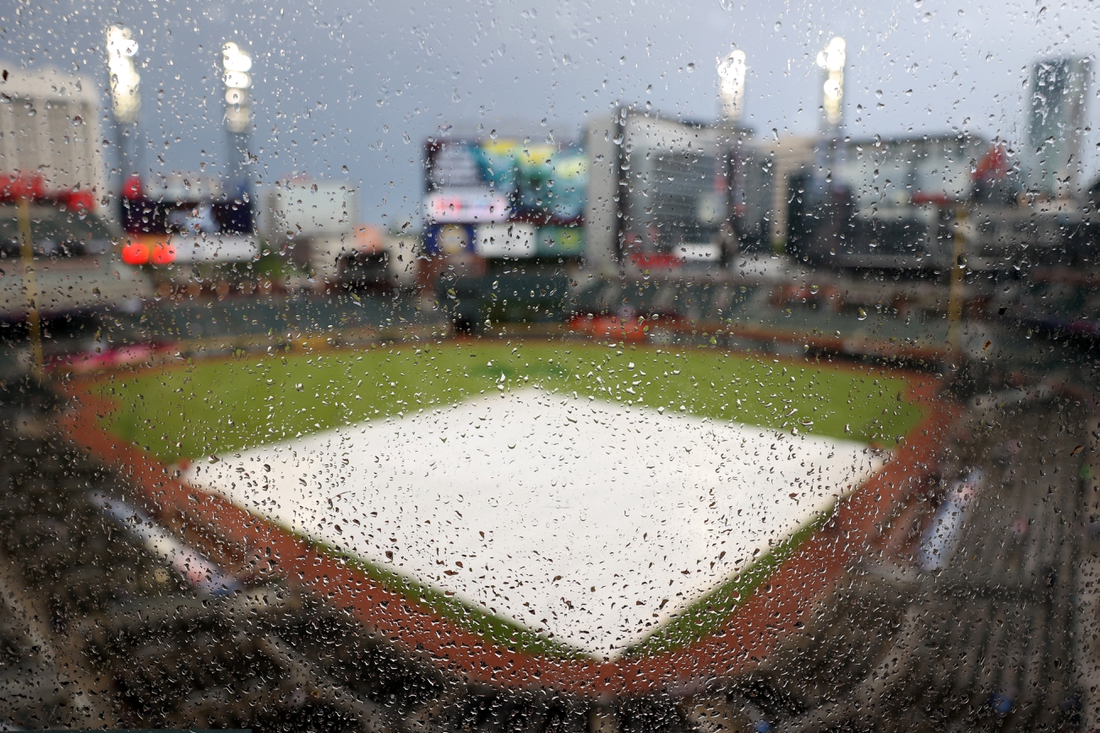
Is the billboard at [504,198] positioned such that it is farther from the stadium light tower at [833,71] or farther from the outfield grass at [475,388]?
the stadium light tower at [833,71]

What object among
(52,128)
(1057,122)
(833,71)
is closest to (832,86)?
(833,71)

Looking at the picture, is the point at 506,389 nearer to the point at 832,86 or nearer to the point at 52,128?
the point at 832,86

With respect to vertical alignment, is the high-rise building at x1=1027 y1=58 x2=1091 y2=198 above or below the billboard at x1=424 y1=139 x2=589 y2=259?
above

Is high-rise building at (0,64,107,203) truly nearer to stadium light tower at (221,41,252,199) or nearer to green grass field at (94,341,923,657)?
stadium light tower at (221,41,252,199)

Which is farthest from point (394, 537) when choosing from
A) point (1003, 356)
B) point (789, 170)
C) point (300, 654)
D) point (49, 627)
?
point (1003, 356)

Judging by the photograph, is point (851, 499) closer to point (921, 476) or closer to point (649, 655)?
point (921, 476)

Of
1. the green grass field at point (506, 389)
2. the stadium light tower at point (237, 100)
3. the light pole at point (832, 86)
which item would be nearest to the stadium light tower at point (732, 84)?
the light pole at point (832, 86)

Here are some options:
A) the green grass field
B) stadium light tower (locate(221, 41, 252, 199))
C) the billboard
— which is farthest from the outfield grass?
stadium light tower (locate(221, 41, 252, 199))
